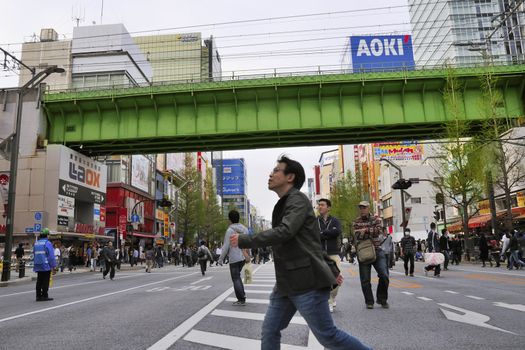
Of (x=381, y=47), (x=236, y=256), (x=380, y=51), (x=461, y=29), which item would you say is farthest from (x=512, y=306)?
(x=461, y=29)

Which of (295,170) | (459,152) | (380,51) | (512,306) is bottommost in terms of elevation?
(512,306)

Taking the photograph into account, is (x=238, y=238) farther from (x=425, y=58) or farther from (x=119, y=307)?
(x=425, y=58)

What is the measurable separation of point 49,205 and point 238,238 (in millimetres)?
29091

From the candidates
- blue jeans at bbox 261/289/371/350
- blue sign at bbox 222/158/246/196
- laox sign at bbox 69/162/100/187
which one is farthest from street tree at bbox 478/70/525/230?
blue sign at bbox 222/158/246/196

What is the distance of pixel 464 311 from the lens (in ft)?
22.4

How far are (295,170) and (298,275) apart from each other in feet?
2.53

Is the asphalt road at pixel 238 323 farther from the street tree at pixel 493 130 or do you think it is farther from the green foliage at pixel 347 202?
the green foliage at pixel 347 202

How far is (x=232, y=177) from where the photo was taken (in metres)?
142

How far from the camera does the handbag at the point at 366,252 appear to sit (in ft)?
23.3

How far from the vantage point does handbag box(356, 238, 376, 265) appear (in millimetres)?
7113

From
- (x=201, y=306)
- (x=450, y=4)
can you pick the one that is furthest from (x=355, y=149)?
(x=201, y=306)

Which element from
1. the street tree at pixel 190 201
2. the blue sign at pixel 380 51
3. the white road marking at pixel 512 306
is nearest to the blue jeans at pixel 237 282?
the white road marking at pixel 512 306

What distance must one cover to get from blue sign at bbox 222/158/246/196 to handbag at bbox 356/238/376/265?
441 feet

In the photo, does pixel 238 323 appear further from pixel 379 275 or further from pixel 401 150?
pixel 401 150
